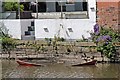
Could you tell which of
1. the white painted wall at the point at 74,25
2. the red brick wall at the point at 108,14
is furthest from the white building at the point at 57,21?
the red brick wall at the point at 108,14

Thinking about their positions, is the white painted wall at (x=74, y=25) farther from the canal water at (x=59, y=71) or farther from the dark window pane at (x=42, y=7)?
the canal water at (x=59, y=71)

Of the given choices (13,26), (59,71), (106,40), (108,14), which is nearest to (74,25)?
(108,14)

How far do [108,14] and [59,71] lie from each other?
8.39ft

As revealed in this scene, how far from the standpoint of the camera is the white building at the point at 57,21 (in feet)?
35.3

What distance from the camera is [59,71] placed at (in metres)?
8.99

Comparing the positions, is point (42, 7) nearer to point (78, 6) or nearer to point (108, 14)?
point (78, 6)

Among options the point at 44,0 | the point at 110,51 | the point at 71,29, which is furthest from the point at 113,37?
the point at 44,0

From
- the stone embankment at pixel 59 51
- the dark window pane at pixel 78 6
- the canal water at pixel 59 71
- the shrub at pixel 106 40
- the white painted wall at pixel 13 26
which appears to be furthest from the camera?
the white painted wall at pixel 13 26

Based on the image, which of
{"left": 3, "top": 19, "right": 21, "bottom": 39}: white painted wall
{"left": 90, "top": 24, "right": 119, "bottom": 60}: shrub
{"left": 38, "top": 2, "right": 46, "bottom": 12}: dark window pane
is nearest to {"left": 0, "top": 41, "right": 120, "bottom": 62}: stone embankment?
{"left": 90, "top": 24, "right": 119, "bottom": 60}: shrub

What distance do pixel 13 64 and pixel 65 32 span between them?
1.87 metres

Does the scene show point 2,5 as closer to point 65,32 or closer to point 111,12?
point 65,32

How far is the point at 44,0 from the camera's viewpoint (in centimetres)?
1099

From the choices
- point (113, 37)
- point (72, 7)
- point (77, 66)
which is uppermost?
point (72, 7)

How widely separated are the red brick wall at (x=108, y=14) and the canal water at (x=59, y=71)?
142 cm
